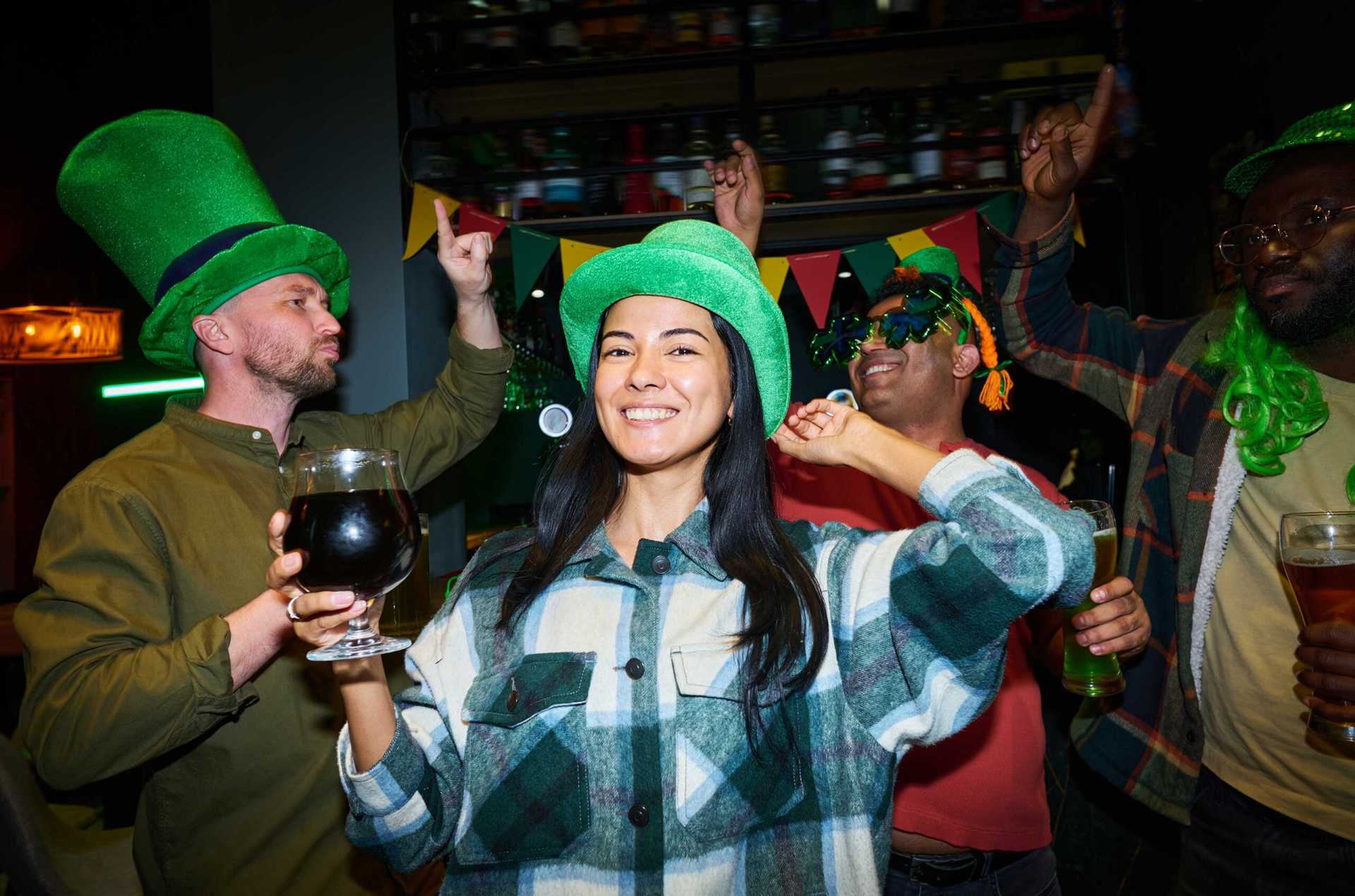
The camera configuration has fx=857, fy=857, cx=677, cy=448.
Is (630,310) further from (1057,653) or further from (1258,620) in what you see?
(1258,620)

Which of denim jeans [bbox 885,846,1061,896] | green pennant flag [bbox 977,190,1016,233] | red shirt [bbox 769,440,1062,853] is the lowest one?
denim jeans [bbox 885,846,1061,896]


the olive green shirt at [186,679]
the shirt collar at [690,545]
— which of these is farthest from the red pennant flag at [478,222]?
the shirt collar at [690,545]

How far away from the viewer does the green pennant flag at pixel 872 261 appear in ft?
10.7

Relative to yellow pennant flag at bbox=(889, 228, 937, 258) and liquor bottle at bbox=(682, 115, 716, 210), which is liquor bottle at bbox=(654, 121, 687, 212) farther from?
yellow pennant flag at bbox=(889, 228, 937, 258)

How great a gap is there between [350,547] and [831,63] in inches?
139

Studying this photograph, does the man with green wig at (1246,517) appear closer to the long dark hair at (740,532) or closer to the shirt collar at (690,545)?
the long dark hair at (740,532)

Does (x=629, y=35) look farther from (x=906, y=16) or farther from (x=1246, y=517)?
(x=1246, y=517)

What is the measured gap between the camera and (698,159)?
3.85 meters

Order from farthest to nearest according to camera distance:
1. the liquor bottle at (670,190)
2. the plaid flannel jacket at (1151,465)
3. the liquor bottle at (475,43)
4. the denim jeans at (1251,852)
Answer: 1. the liquor bottle at (475,43)
2. the liquor bottle at (670,190)
3. the plaid flannel jacket at (1151,465)
4. the denim jeans at (1251,852)

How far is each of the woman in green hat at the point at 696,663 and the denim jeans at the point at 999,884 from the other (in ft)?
2.37

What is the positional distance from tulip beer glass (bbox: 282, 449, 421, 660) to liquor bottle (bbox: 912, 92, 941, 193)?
3.12m

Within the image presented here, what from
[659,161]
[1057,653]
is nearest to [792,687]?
[1057,653]

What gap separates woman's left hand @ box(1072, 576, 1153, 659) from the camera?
168 cm

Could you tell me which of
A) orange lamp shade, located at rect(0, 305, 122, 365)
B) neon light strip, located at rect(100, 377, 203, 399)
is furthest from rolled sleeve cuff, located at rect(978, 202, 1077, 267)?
neon light strip, located at rect(100, 377, 203, 399)
